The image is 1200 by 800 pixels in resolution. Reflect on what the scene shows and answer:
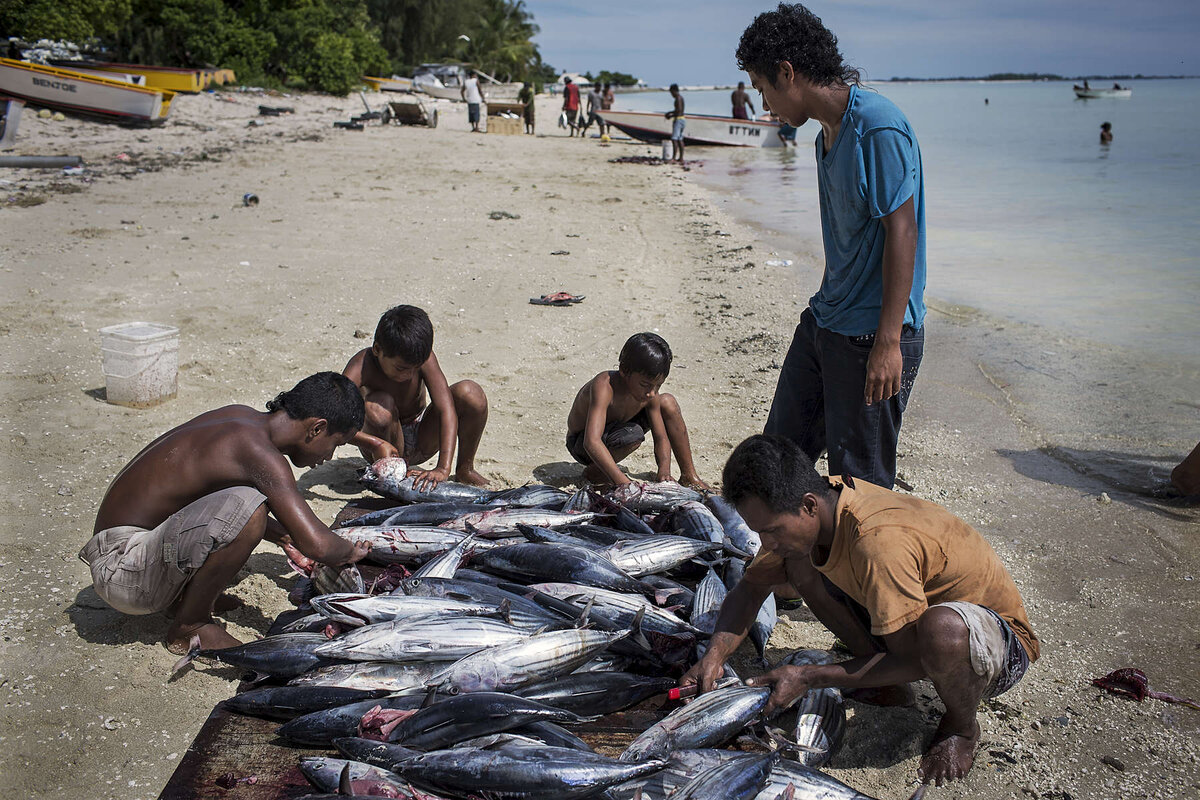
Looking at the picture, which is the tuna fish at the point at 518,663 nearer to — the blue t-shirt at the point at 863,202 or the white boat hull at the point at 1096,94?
the blue t-shirt at the point at 863,202

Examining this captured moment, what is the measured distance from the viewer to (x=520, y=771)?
2.62 meters

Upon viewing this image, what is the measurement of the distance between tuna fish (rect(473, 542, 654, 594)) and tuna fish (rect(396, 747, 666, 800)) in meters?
1.12

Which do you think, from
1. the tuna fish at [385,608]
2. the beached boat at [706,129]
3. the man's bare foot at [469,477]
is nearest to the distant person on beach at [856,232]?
the tuna fish at [385,608]

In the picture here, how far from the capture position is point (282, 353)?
290 inches

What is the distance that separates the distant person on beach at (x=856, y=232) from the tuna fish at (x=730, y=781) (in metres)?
0.78

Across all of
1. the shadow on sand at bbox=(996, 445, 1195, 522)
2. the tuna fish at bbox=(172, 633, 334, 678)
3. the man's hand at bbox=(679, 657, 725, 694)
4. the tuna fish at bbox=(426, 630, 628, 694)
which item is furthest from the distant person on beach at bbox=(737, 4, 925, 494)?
the shadow on sand at bbox=(996, 445, 1195, 522)

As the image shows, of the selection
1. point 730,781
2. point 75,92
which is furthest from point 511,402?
point 75,92

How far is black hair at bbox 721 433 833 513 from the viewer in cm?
279

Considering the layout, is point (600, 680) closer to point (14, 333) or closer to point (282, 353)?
point (282, 353)

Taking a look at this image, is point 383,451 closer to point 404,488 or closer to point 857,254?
point 404,488

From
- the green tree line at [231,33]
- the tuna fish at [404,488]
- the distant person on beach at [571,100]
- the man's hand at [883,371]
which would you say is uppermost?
the green tree line at [231,33]

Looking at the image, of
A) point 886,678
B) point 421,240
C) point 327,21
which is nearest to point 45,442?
point 886,678

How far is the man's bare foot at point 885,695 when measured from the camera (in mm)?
3464

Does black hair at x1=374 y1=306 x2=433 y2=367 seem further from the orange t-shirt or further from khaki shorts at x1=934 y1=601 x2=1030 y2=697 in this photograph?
khaki shorts at x1=934 y1=601 x2=1030 y2=697
